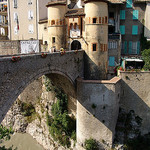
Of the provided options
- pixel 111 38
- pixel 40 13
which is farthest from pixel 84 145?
pixel 40 13

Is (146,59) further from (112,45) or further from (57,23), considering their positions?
(57,23)

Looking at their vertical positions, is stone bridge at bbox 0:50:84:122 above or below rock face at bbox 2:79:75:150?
above

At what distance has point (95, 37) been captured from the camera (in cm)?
2219

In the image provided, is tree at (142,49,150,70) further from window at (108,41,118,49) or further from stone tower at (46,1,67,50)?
stone tower at (46,1,67,50)

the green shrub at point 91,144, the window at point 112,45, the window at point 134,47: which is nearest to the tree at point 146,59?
the window at point 112,45

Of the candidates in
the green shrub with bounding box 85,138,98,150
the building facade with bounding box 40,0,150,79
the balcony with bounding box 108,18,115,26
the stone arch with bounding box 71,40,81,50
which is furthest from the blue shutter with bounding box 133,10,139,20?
the green shrub with bounding box 85,138,98,150

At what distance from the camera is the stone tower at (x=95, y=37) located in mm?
21891

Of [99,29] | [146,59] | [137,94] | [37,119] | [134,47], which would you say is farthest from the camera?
[134,47]

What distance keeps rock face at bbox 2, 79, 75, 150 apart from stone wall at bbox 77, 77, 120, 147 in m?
4.58

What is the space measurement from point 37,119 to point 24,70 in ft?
46.5

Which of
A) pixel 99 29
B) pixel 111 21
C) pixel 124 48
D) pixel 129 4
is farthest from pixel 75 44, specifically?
pixel 129 4

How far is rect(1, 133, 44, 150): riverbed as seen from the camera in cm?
2575

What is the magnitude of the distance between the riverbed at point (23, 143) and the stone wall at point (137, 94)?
12.6 meters

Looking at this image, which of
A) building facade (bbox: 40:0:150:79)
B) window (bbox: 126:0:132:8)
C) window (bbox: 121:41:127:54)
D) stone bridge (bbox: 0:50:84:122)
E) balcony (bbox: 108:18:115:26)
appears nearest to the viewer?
stone bridge (bbox: 0:50:84:122)
